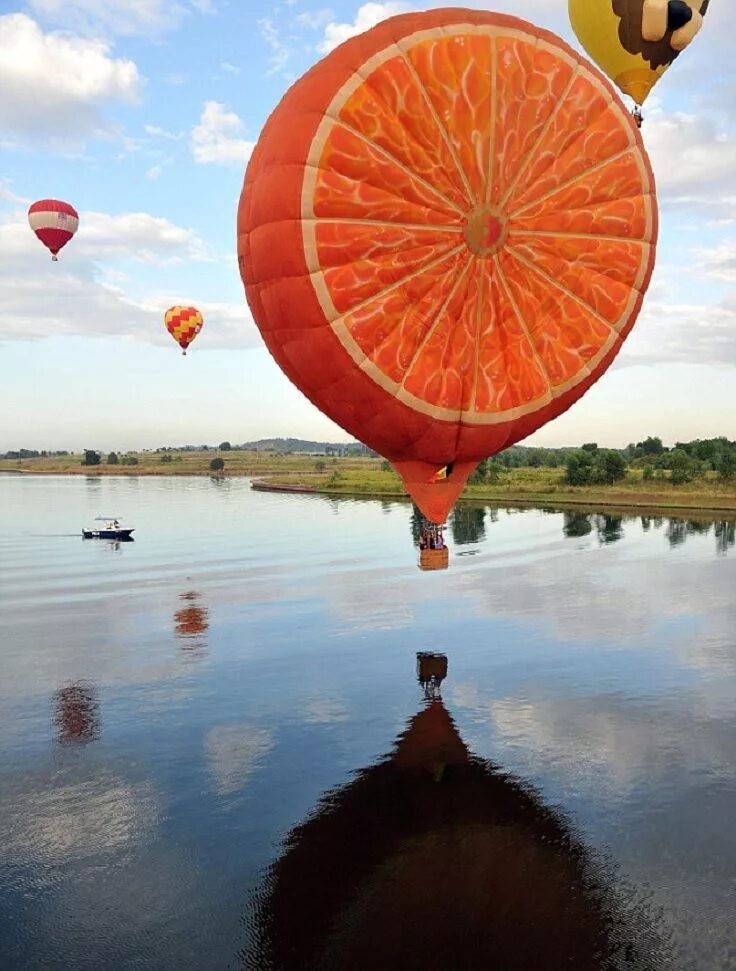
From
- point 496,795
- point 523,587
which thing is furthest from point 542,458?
point 496,795

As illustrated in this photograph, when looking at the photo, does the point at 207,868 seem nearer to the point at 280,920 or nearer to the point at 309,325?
the point at 280,920

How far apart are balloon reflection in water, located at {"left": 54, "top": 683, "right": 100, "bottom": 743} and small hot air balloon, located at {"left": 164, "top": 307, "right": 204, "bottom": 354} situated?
37490 mm

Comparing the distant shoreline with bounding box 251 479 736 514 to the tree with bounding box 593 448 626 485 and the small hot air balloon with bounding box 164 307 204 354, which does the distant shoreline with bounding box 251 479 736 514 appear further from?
the small hot air balloon with bounding box 164 307 204 354

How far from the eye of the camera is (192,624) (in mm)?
33562

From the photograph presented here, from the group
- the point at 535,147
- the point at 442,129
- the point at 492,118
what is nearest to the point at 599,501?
the point at 535,147

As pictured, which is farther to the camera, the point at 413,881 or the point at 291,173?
the point at 413,881

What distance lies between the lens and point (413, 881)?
1400 cm

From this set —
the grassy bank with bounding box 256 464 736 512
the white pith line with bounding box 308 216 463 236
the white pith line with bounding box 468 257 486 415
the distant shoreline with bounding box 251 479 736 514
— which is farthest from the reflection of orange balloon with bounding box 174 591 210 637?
the grassy bank with bounding box 256 464 736 512

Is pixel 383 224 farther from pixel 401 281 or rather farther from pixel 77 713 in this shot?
pixel 77 713

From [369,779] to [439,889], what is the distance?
4.49 m

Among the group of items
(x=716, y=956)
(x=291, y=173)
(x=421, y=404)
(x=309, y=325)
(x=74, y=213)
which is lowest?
(x=716, y=956)

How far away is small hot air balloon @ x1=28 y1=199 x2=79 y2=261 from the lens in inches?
1743

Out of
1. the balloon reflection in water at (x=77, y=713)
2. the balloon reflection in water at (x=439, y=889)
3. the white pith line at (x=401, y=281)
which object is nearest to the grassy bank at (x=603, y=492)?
the balloon reflection in water at (x=77, y=713)

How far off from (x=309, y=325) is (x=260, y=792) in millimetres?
10541
